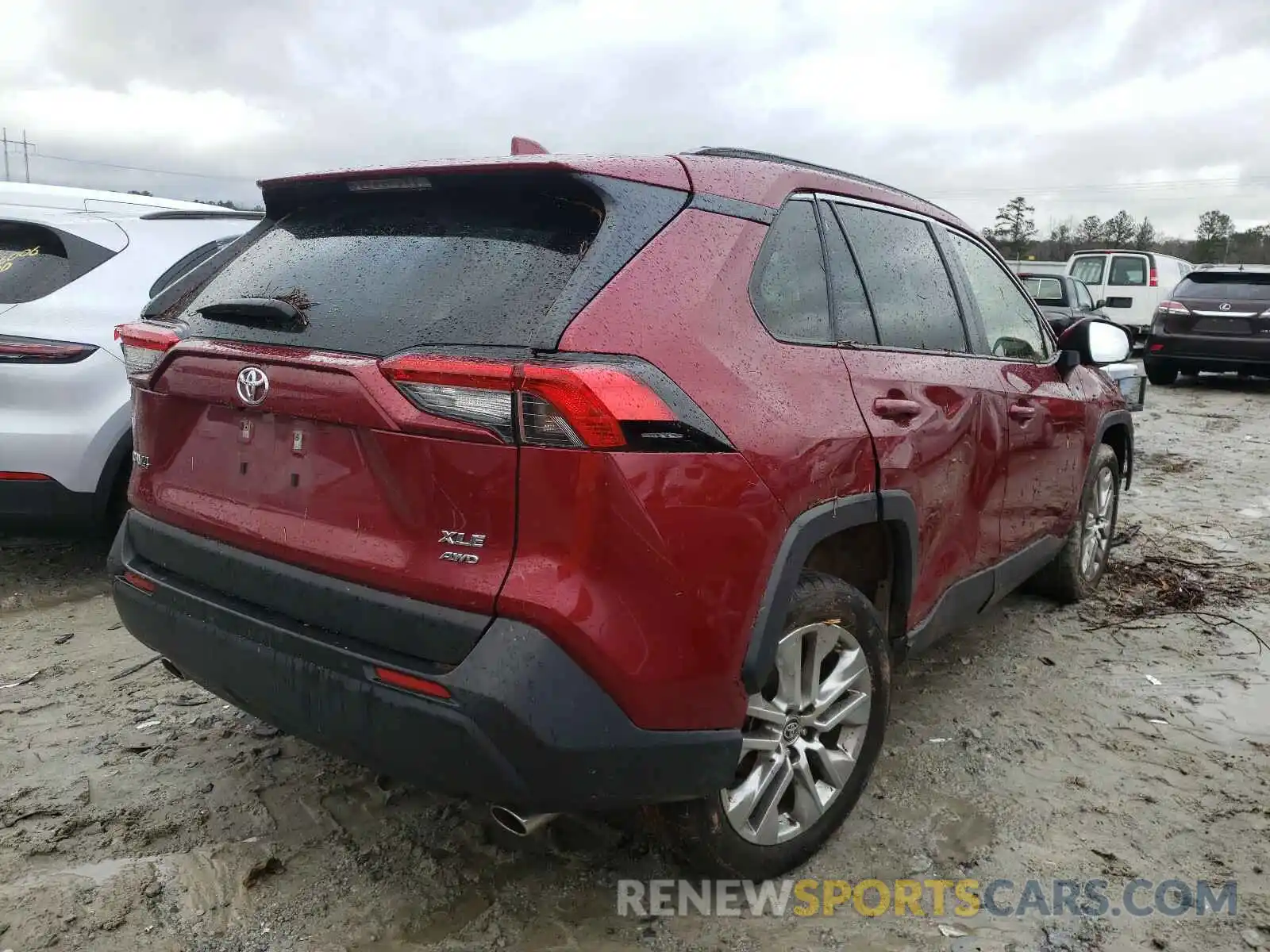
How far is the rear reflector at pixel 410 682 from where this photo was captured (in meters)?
1.87

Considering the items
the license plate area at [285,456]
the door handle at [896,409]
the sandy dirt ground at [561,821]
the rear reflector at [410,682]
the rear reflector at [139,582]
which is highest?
the door handle at [896,409]

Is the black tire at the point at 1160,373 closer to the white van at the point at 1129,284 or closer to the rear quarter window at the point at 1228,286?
the rear quarter window at the point at 1228,286

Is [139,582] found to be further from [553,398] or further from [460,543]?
[553,398]

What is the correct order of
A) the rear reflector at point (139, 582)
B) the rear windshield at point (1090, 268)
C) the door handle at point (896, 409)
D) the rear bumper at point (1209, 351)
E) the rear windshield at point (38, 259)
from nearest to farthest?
1. the rear reflector at point (139, 582)
2. the door handle at point (896, 409)
3. the rear windshield at point (38, 259)
4. the rear bumper at point (1209, 351)
5. the rear windshield at point (1090, 268)

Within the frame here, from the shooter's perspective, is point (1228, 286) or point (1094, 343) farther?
point (1228, 286)

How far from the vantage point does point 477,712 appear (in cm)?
184

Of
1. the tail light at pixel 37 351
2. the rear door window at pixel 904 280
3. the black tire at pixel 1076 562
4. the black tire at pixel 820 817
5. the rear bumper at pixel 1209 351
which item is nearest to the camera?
the black tire at pixel 820 817

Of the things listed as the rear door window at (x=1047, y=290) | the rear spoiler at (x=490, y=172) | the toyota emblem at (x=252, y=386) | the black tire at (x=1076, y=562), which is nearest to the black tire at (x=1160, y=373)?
the rear door window at (x=1047, y=290)

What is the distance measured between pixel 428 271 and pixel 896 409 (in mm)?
1285

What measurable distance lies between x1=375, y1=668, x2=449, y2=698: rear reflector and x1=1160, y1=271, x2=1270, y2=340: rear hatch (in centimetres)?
1337

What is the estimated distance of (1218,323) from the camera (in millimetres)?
12500

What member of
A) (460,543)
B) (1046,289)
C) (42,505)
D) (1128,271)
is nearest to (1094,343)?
(460,543)

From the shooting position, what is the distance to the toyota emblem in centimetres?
211

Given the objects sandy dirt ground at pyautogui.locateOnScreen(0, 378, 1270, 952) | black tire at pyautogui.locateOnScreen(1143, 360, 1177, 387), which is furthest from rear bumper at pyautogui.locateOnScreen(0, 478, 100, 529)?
black tire at pyautogui.locateOnScreen(1143, 360, 1177, 387)
